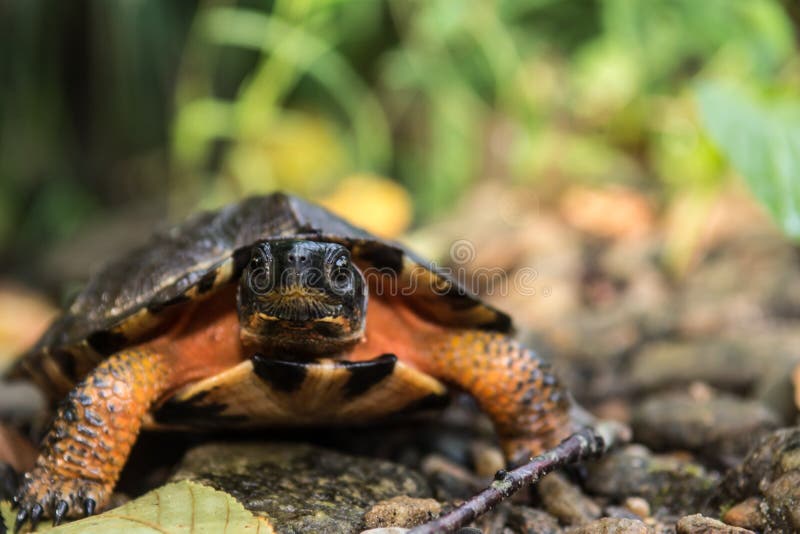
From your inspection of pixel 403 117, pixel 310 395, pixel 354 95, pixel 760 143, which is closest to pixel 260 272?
pixel 310 395

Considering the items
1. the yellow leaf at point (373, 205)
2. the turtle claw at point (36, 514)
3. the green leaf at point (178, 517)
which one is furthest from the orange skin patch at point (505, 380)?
the yellow leaf at point (373, 205)

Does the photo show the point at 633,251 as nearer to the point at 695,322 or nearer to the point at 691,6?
the point at 695,322

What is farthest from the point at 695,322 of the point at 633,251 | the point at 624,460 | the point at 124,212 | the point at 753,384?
the point at 124,212

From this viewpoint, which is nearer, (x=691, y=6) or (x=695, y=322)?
(x=695, y=322)

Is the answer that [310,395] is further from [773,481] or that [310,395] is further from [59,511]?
[773,481]

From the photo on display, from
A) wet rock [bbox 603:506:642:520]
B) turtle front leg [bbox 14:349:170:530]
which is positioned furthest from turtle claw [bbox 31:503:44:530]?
wet rock [bbox 603:506:642:520]
